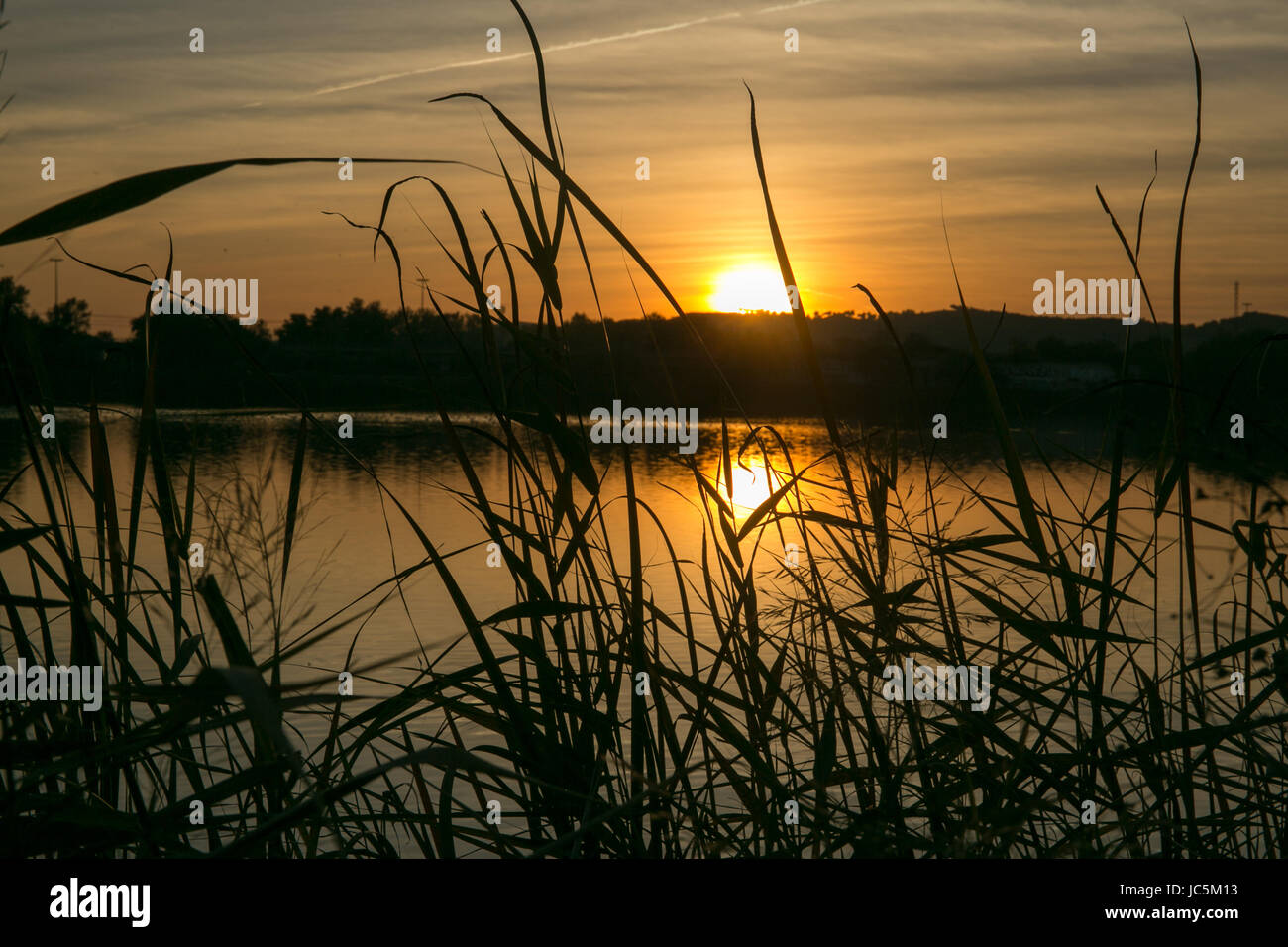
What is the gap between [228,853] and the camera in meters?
0.82

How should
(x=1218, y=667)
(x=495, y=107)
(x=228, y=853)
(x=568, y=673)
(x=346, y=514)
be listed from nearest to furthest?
1. (x=228, y=853)
2. (x=495, y=107)
3. (x=568, y=673)
4. (x=1218, y=667)
5. (x=346, y=514)

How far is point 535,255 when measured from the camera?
1.34m

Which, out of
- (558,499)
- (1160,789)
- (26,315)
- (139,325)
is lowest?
(1160,789)

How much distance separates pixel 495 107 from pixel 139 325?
932 mm

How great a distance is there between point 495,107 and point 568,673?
2.23 ft

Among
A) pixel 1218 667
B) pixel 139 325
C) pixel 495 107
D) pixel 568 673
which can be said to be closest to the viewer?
pixel 495 107

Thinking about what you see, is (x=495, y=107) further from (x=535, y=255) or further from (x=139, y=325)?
(x=139, y=325)

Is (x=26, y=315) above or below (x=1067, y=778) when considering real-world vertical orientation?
above

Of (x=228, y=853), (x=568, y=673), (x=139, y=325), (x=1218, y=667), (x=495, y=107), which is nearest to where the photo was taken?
(x=228, y=853)

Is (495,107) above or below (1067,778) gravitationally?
above

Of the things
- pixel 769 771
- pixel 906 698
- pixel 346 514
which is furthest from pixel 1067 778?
pixel 346 514

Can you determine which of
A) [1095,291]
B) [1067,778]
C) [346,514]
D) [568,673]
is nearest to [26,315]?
[568,673]

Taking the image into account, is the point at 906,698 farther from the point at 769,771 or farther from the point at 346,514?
the point at 346,514

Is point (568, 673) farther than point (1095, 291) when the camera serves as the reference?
No
